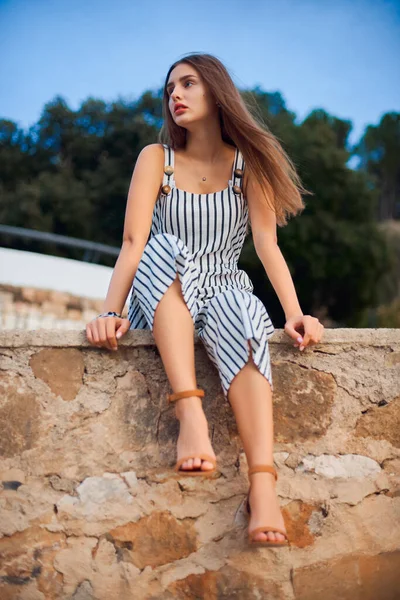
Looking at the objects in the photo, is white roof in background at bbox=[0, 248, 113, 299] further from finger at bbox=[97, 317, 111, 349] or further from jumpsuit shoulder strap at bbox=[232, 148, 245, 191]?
finger at bbox=[97, 317, 111, 349]

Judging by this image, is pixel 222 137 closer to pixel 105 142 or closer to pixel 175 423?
pixel 175 423

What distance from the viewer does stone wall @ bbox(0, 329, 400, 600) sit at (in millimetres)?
1498

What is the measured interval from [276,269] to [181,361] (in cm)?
47

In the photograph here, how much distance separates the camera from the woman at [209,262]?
144 cm

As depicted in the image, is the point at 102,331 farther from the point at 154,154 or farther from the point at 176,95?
the point at 176,95

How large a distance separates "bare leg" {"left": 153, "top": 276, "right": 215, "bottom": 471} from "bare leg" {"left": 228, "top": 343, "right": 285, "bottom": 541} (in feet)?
0.30

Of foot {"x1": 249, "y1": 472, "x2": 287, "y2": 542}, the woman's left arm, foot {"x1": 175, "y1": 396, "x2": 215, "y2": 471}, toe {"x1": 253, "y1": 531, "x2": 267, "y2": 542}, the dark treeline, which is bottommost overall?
toe {"x1": 253, "y1": 531, "x2": 267, "y2": 542}

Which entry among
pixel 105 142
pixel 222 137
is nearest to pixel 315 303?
pixel 105 142

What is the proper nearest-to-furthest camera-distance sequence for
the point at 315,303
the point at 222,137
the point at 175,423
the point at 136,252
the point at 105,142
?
1. the point at 175,423
2. the point at 136,252
3. the point at 222,137
4. the point at 315,303
5. the point at 105,142

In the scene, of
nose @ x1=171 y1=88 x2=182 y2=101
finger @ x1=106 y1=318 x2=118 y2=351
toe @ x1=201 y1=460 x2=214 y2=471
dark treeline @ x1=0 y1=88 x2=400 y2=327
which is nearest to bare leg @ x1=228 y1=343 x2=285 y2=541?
toe @ x1=201 y1=460 x2=214 y2=471

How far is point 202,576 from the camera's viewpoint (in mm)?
1506

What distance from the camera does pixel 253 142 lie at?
1872 millimetres

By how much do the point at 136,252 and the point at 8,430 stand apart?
59 cm

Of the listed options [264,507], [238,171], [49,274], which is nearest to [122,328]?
[264,507]
